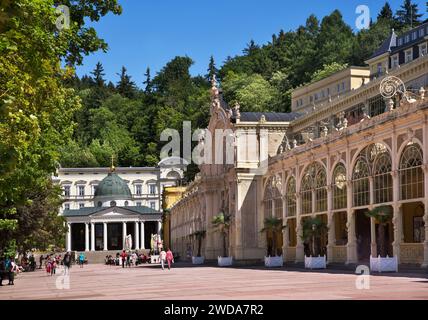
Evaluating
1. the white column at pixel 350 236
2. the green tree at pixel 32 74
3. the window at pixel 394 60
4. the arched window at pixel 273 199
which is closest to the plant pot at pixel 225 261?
the arched window at pixel 273 199

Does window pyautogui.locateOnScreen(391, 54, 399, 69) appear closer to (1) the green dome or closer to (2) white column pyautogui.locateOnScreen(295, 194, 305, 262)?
(2) white column pyautogui.locateOnScreen(295, 194, 305, 262)

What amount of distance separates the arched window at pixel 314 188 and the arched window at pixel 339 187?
176 centimetres

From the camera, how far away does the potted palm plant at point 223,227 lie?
6906 cm

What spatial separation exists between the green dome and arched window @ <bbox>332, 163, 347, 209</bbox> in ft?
371

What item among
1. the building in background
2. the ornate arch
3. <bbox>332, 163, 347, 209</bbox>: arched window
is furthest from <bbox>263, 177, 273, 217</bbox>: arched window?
<bbox>332, 163, 347, 209</bbox>: arched window

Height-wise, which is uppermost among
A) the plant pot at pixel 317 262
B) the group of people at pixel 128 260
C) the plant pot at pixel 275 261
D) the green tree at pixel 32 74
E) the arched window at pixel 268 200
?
the green tree at pixel 32 74

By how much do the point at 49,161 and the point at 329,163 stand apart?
22436 millimetres

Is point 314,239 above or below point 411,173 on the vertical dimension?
below

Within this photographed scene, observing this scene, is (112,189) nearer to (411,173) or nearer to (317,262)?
(317,262)

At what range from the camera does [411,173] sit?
41.8 metres

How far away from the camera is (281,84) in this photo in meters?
131

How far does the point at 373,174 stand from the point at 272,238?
24735 millimetres

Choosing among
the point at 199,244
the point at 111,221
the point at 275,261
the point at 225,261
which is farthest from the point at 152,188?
the point at 275,261

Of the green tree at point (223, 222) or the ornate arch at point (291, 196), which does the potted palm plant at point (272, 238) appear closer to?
the ornate arch at point (291, 196)
